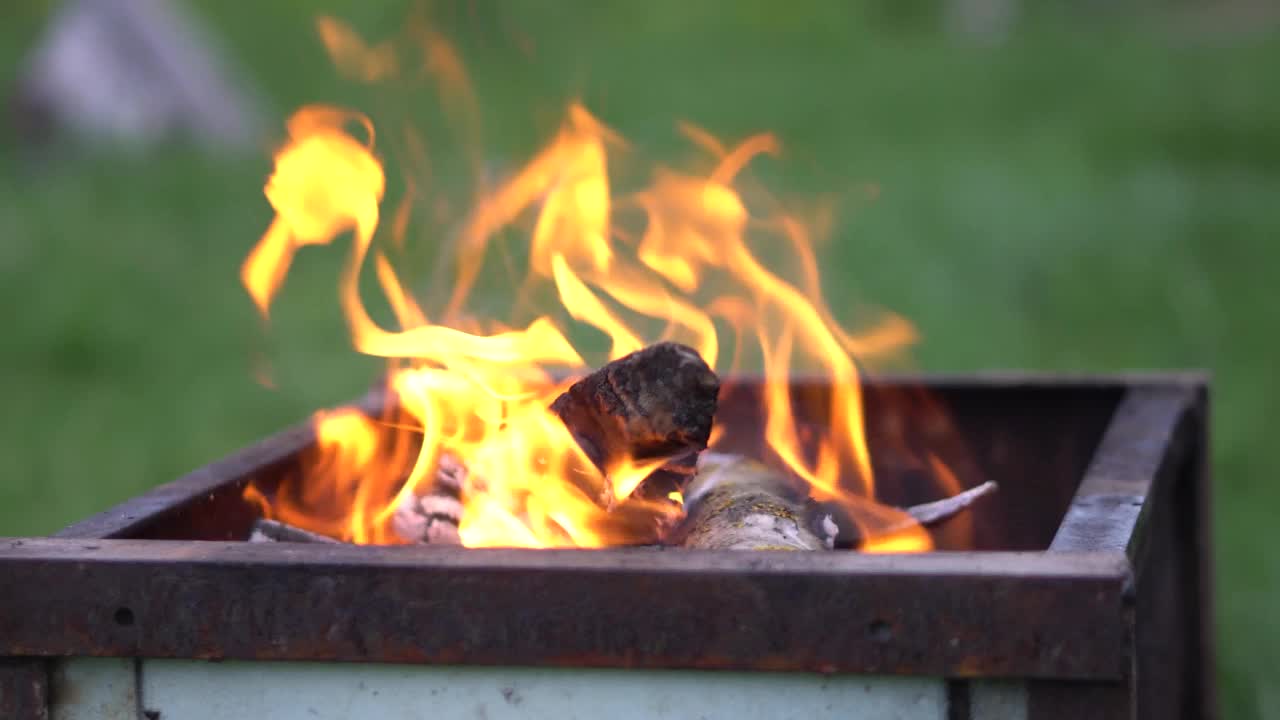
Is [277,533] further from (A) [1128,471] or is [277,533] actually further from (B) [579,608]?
(A) [1128,471]

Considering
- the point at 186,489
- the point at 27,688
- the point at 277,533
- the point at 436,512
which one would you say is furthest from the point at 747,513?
the point at 27,688

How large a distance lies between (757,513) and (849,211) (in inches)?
275

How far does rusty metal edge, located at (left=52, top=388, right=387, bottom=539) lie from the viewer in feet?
6.72

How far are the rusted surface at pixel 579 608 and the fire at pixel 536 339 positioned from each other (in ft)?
1.36

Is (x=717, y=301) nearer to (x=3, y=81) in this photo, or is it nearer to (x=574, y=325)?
(x=574, y=325)

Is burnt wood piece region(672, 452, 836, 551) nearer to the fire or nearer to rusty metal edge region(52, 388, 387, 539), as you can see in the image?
the fire

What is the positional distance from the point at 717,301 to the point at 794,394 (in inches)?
17.4

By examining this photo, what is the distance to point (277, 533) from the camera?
229 cm

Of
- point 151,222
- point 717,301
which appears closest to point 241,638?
point 717,301

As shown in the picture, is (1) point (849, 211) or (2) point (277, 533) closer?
(2) point (277, 533)

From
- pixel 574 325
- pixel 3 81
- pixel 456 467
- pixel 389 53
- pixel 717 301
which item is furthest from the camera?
pixel 3 81

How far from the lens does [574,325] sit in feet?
21.8

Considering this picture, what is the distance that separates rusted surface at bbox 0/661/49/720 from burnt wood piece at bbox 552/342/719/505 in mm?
718

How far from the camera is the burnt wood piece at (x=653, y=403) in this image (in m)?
2.13
